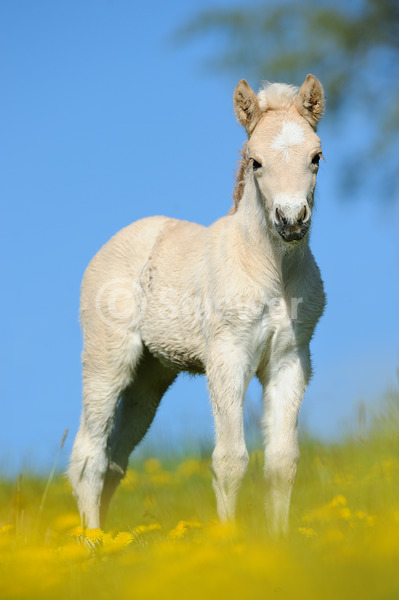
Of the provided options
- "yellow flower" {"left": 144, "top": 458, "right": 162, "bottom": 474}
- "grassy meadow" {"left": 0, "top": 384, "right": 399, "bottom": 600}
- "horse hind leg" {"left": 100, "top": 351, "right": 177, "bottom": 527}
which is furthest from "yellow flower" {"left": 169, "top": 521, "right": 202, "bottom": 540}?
"yellow flower" {"left": 144, "top": 458, "right": 162, "bottom": 474}

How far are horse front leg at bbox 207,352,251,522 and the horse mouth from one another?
874 millimetres

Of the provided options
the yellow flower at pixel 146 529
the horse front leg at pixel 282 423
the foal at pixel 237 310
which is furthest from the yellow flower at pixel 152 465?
the horse front leg at pixel 282 423

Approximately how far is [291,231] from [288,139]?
0.59 metres

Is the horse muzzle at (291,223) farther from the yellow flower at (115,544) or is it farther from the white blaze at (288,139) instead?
the yellow flower at (115,544)

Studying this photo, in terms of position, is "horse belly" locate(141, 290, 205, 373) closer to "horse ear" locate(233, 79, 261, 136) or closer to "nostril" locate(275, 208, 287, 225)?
"nostril" locate(275, 208, 287, 225)

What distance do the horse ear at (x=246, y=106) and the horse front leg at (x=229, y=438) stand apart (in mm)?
1464

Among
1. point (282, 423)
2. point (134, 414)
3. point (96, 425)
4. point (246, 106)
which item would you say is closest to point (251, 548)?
point (282, 423)

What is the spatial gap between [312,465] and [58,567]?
3355 millimetres

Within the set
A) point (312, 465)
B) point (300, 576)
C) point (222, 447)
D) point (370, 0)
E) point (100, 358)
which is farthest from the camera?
point (370, 0)

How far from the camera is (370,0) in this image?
10.1m

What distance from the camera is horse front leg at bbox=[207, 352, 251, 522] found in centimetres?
423

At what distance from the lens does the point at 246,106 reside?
4.37 metres

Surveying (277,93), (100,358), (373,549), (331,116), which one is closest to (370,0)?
(331,116)

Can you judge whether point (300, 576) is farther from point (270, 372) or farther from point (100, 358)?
point (100, 358)
